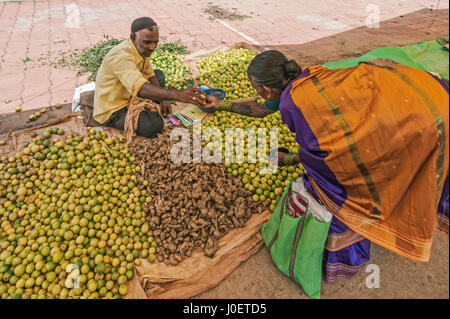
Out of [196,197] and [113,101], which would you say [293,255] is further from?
[113,101]

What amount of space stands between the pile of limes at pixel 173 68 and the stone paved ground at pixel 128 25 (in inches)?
47.0

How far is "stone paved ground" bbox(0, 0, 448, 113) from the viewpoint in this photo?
5910mm

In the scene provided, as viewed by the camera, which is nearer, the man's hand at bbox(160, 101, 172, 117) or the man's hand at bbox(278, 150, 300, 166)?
the man's hand at bbox(278, 150, 300, 166)

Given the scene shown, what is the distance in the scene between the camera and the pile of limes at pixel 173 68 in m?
5.62

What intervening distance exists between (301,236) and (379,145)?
1068 mm

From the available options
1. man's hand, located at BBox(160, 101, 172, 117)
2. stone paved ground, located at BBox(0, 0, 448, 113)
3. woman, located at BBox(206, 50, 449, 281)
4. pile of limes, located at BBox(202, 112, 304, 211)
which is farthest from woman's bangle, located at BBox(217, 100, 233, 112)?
stone paved ground, located at BBox(0, 0, 448, 113)

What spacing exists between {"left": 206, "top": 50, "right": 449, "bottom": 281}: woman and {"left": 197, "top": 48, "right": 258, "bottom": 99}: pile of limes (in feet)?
9.33

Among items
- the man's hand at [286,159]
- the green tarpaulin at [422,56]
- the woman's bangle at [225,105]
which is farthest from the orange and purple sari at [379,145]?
the woman's bangle at [225,105]

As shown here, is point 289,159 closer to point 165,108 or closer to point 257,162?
point 257,162

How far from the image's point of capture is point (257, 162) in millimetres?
3664

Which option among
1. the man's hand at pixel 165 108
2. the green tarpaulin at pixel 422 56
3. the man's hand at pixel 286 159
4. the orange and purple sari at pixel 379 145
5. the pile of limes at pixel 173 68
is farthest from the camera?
the pile of limes at pixel 173 68

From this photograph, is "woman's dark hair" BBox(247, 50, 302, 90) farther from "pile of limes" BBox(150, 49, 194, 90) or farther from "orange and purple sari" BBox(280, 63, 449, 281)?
"pile of limes" BBox(150, 49, 194, 90)

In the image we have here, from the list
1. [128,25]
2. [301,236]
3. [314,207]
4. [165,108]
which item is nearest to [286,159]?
[314,207]

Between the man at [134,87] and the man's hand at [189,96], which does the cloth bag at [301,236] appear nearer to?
the man's hand at [189,96]
